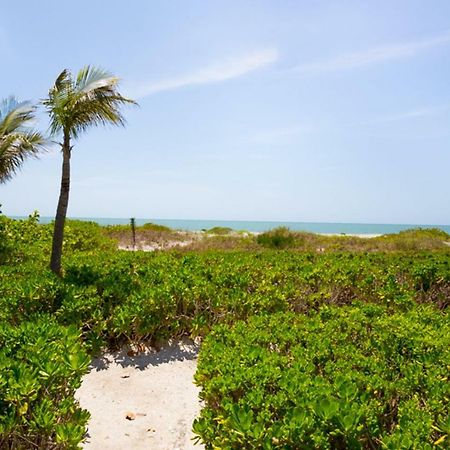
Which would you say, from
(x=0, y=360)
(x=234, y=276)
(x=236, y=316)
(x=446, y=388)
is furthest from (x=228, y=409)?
(x=234, y=276)

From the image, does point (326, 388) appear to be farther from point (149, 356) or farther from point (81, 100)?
point (81, 100)

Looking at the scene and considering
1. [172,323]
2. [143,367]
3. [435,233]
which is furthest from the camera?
[435,233]

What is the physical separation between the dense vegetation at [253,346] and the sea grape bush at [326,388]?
0.04ft

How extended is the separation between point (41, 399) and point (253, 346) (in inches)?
76.5

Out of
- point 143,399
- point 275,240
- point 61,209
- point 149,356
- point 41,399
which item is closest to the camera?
point 41,399

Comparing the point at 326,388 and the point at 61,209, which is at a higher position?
the point at 61,209

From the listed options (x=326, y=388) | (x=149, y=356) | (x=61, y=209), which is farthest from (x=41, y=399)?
(x=61, y=209)

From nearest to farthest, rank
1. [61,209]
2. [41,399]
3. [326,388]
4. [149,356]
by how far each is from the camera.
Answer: [326,388]
[41,399]
[149,356]
[61,209]

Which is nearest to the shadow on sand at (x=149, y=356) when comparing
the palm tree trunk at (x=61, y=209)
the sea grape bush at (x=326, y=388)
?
the sea grape bush at (x=326, y=388)

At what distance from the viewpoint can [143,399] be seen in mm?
5078

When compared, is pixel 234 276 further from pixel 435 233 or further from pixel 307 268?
pixel 435 233

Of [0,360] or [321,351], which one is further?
[321,351]

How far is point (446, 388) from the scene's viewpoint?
3.13 metres

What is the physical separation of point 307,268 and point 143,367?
4.20 metres
